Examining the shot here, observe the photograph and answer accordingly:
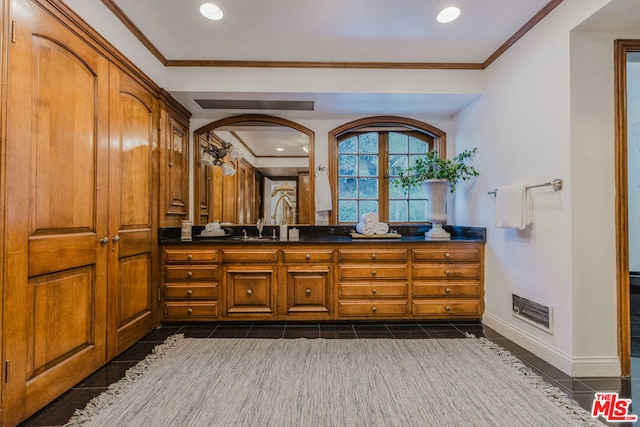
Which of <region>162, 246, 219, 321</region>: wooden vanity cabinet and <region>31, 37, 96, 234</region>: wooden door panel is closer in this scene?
<region>31, 37, 96, 234</region>: wooden door panel

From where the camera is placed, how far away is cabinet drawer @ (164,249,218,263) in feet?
9.22

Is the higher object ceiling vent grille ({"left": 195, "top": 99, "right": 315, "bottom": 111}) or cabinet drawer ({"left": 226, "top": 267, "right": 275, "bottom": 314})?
ceiling vent grille ({"left": 195, "top": 99, "right": 315, "bottom": 111})

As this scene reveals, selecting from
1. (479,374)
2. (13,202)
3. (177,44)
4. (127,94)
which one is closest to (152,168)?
(127,94)

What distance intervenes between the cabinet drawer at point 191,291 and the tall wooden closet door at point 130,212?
160 millimetres

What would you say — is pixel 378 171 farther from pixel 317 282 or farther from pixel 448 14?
pixel 448 14

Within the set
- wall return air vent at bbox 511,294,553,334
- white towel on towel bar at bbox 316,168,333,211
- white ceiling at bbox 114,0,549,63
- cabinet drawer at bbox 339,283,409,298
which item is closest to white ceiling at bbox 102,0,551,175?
white ceiling at bbox 114,0,549,63

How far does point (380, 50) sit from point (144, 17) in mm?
1872

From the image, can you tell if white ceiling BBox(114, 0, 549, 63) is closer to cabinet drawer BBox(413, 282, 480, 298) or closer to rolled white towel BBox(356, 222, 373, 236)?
rolled white towel BBox(356, 222, 373, 236)

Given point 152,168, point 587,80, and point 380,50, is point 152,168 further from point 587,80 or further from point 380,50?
point 587,80

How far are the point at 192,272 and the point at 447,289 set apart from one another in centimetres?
239

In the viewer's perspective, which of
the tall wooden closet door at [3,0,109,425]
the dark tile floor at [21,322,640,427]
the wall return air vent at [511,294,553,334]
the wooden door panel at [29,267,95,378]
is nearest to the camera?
the tall wooden closet door at [3,0,109,425]

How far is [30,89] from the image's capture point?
150 cm

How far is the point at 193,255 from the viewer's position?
2.82 metres

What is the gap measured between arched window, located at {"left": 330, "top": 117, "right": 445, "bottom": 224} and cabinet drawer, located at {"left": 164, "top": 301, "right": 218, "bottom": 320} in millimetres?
1634
